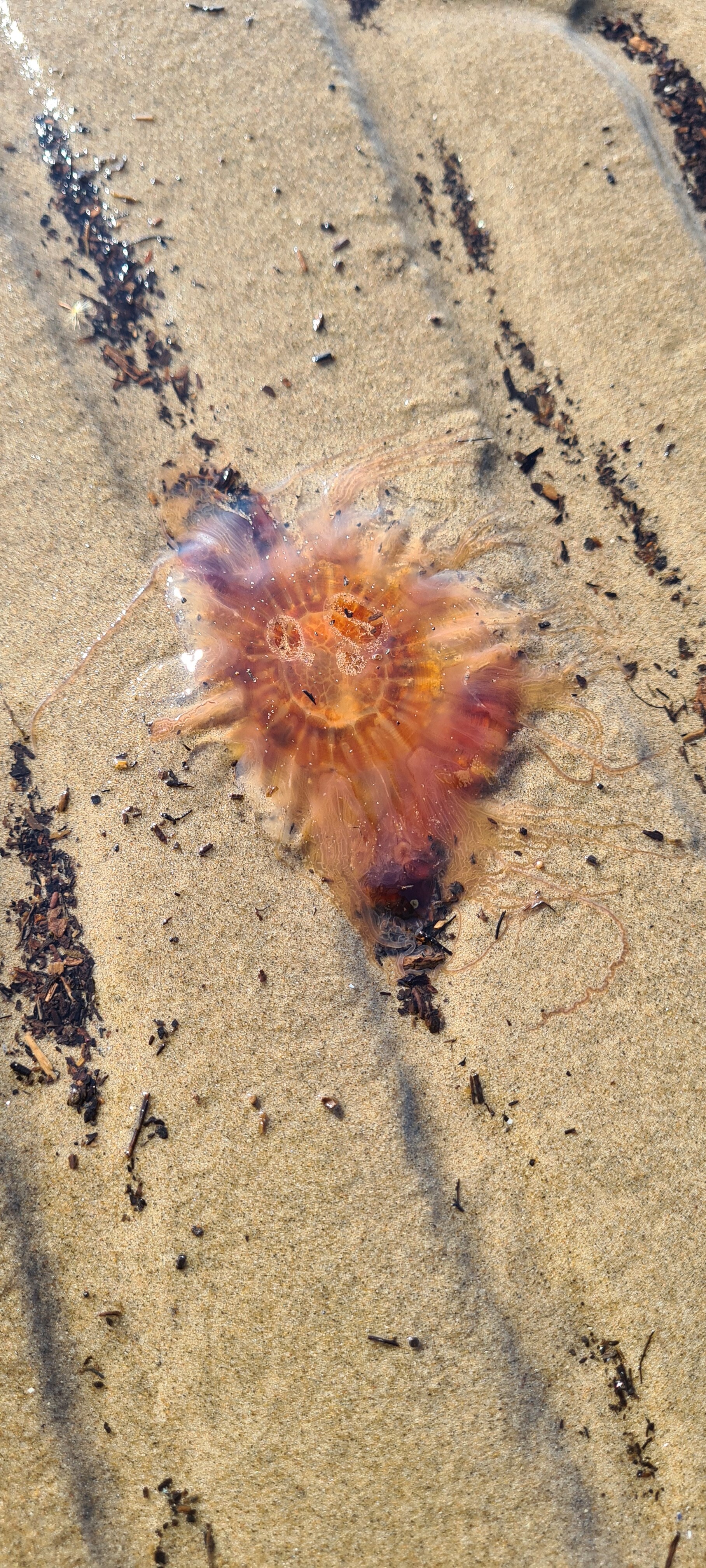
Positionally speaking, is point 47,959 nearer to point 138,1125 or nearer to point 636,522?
point 138,1125

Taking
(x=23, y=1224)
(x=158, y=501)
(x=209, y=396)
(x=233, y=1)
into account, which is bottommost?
(x=23, y=1224)

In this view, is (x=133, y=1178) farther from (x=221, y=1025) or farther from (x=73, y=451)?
(x=73, y=451)

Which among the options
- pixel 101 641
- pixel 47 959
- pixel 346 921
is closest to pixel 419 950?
pixel 346 921

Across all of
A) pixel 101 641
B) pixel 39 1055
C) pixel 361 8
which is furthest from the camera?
pixel 361 8

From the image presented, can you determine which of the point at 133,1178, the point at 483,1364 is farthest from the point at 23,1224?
the point at 483,1364

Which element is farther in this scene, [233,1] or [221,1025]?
[233,1]

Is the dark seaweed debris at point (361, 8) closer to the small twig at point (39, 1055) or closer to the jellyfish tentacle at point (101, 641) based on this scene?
the jellyfish tentacle at point (101, 641)
